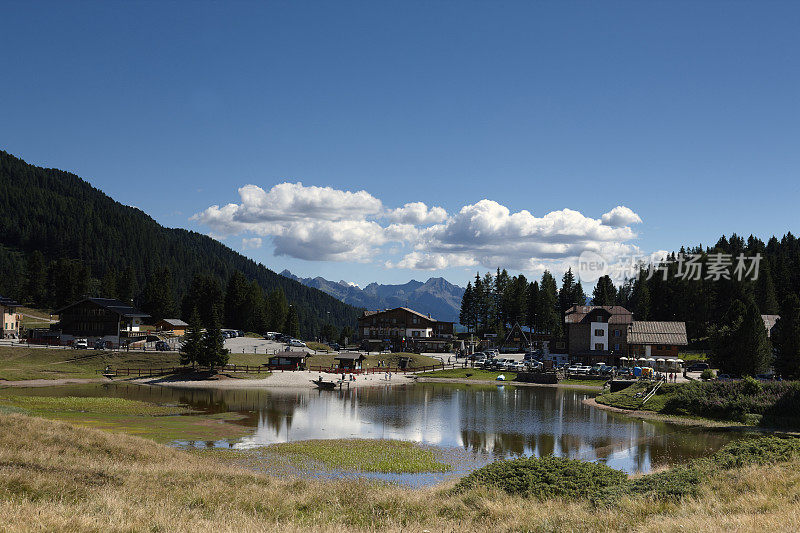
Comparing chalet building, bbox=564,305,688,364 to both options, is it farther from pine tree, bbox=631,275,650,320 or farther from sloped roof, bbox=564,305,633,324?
pine tree, bbox=631,275,650,320

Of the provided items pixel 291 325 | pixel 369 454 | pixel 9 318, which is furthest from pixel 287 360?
pixel 9 318

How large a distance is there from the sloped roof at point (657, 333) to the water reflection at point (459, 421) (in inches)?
1183

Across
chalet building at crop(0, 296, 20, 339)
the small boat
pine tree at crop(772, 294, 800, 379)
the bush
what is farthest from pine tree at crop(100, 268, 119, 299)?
pine tree at crop(772, 294, 800, 379)

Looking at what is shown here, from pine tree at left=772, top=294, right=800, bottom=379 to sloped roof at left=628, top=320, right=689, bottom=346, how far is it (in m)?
32.5

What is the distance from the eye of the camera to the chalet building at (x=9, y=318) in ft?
365

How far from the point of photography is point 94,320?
105875mm

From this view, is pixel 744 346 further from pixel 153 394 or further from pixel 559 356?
pixel 153 394

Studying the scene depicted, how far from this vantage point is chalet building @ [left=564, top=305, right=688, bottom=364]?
9862 cm

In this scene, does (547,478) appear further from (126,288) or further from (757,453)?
(126,288)

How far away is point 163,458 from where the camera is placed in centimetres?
3047

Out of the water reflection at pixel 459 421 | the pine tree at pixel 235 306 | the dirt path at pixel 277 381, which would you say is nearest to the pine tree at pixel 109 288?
the pine tree at pixel 235 306

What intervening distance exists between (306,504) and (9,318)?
12197 cm

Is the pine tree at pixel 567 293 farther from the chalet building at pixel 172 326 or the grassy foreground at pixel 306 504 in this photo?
the grassy foreground at pixel 306 504

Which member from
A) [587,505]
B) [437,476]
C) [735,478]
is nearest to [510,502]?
[587,505]
